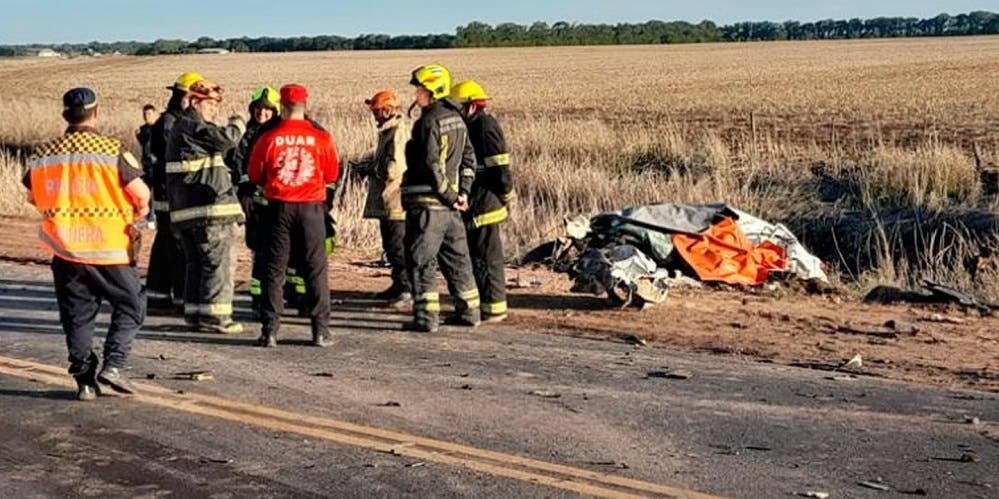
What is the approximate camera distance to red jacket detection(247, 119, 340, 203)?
873 centimetres

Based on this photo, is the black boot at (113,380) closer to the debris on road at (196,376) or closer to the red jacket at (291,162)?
the debris on road at (196,376)

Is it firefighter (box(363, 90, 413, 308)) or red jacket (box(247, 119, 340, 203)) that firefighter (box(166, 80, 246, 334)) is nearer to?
red jacket (box(247, 119, 340, 203))

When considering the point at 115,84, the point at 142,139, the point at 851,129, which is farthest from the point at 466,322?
the point at 115,84

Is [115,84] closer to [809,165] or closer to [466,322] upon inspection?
[809,165]

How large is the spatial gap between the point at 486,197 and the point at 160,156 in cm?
264

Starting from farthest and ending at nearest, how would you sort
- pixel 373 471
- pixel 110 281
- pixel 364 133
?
1. pixel 364 133
2. pixel 110 281
3. pixel 373 471

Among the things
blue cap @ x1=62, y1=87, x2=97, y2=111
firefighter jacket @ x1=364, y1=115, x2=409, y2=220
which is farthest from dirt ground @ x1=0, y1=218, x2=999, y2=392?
blue cap @ x1=62, y1=87, x2=97, y2=111

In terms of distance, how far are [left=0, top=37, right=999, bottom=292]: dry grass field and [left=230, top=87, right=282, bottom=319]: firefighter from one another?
15.6ft

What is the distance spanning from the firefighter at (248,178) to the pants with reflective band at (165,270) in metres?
0.68

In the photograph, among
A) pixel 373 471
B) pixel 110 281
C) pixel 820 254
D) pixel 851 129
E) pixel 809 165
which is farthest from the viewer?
pixel 851 129

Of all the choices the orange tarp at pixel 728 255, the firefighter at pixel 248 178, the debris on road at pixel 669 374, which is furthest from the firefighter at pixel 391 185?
the debris on road at pixel 669 374

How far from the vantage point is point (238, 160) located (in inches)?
401

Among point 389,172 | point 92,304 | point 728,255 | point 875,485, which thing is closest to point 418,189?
point 389,172

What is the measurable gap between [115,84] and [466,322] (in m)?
51.7
